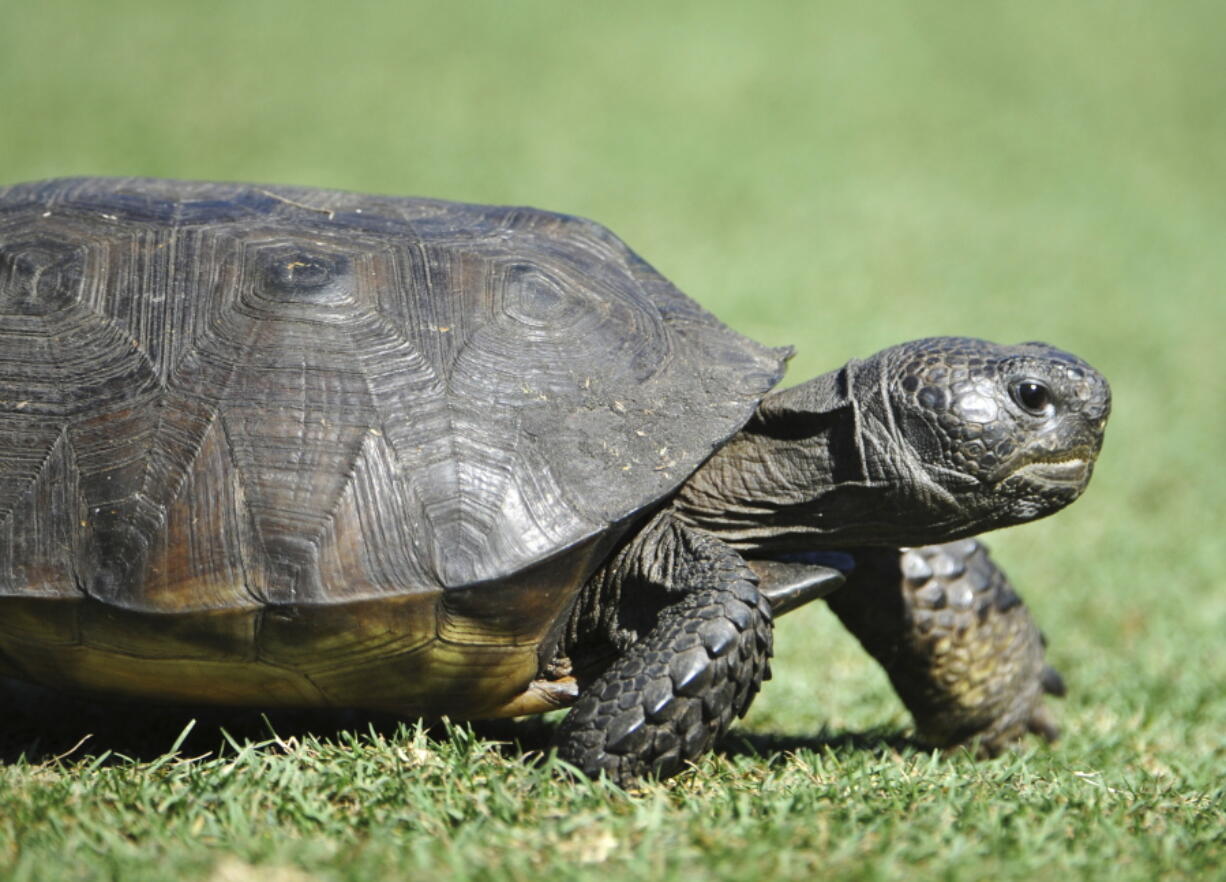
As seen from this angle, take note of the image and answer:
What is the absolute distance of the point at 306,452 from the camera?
3.35 metres

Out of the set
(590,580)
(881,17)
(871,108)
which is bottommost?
(590,580)

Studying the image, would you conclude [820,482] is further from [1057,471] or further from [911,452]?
[1057,471]

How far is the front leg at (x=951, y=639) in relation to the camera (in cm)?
444

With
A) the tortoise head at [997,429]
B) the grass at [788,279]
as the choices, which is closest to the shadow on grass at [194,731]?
the grass at [788,279]

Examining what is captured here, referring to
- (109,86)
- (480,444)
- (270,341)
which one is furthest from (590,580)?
(109,86)

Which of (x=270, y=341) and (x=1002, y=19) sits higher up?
(x=1002, y=19)

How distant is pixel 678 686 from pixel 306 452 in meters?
1.18

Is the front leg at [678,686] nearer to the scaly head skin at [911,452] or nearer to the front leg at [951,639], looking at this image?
the scaly head skin at [911,452]

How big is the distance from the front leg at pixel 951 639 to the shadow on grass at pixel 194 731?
11.1 inches

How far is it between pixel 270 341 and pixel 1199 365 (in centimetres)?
1104

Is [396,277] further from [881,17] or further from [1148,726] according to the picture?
[881,17]

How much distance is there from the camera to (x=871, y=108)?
21078 mm

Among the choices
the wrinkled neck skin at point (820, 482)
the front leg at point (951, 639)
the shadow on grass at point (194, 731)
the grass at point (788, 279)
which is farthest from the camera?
the front leg at point (951, 639)

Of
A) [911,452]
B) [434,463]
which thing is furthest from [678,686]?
[911,452]
